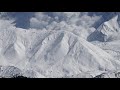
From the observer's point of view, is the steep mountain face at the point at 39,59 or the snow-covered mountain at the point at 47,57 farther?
the steep mountain face at the point at 39,59

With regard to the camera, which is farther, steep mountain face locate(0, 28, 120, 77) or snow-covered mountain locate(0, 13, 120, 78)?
steep mountain face locate(0, 28, 120, 77)

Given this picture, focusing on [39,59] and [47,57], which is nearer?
[47,57]
